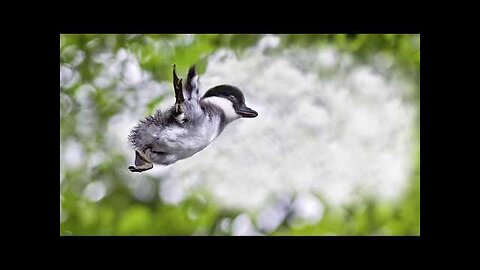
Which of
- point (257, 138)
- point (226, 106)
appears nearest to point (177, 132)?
point (226, 106)

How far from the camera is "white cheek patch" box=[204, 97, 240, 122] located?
2.78m

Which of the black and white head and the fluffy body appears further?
the black and white head

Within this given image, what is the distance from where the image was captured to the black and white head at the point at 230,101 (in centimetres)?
279

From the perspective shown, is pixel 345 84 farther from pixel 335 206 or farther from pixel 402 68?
pixel 335 206

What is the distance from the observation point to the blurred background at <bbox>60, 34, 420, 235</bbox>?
2910 mm

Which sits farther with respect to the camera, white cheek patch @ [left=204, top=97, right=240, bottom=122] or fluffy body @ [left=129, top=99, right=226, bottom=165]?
white cheek patch @ [left=204, top=97, right=240, bottom=122]

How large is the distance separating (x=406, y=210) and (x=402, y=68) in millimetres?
654

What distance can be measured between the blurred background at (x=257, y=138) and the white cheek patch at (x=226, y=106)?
0.07 meters

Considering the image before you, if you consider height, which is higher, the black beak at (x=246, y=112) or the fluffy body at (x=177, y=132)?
the black beak at (x=246, y=112)

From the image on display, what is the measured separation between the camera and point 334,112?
299cm

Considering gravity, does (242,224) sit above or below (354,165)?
below

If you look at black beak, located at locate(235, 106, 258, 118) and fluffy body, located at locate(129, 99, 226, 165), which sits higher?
black beak, located at locate(235, 106, 258, 118)

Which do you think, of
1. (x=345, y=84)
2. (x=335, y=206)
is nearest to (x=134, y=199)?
(x=335, y=206)

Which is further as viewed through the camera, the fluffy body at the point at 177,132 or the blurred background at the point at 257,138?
the blurred background at the point at 257,138
